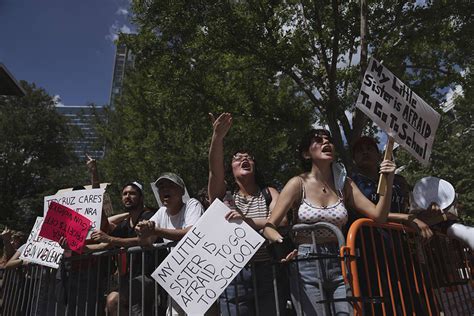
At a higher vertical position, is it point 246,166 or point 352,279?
point 246,166

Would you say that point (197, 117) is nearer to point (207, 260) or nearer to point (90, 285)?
point (90, 285)

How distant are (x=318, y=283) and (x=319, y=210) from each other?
52 cm

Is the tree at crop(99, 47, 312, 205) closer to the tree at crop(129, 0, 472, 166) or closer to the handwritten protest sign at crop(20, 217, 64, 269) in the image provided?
the tree at crop(129, 0, 472, 166)

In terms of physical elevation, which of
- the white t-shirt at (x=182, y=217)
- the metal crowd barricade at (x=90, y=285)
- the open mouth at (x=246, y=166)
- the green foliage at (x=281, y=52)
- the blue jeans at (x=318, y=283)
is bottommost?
the blue jeans at (x=318, y=283)

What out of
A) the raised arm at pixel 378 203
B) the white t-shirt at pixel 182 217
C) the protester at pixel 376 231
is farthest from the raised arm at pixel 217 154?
A: the protester at pixel 376 231

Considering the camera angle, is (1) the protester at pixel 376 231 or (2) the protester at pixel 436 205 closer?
(1) the protester at pixel 376 231

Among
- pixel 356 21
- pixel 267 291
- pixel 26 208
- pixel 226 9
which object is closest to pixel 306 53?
pixel 356 21

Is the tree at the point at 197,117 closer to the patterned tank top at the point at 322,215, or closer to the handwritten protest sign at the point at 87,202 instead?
the handwritten protest sign at the point at 87,202

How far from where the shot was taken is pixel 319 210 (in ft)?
10.2

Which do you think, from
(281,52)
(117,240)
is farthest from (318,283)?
(281,52)

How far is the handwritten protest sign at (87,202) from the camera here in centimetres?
435

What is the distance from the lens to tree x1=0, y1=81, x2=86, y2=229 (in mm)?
32062

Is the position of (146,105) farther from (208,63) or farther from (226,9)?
(226,9)

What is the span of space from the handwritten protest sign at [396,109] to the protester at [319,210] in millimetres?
420
